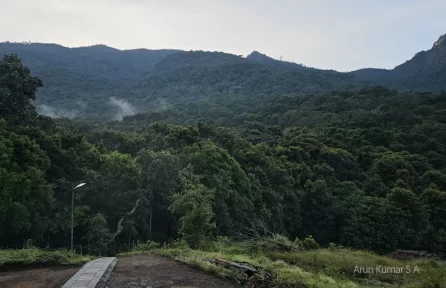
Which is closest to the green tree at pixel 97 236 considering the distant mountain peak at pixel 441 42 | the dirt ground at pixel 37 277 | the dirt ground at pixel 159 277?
the dirt ground at pixel 159 277

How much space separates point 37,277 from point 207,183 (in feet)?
60.7

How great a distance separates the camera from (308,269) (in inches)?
492

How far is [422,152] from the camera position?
55.9 metres

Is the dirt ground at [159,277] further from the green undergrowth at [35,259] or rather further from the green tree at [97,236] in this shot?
the green tree at [97,236]

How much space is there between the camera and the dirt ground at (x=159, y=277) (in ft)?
29.8

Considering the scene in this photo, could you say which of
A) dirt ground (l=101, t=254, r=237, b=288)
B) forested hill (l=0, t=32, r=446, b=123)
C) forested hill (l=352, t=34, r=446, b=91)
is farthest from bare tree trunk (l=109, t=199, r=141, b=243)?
forested hill (l=352, t=34, r=446, b=91)

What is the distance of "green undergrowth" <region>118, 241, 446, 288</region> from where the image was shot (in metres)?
9.13

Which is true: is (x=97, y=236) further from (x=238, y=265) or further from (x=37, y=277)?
(x=238, y=265)

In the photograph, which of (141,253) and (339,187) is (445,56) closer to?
(339,187)

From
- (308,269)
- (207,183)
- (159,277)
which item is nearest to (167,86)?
(207,183)

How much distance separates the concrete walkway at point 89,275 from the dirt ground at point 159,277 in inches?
10.7

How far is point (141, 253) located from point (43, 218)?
33.6ft

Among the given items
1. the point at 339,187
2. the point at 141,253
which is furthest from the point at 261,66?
the point at 141,253

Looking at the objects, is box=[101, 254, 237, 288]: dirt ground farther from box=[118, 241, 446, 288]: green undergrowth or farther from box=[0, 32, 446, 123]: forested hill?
box=[0, 32, 446, 123]: forested hill
